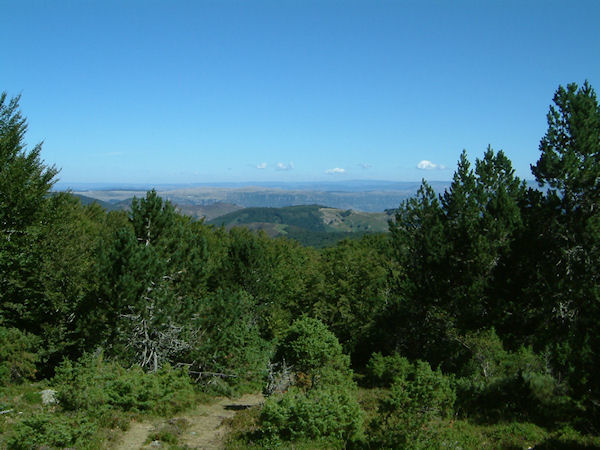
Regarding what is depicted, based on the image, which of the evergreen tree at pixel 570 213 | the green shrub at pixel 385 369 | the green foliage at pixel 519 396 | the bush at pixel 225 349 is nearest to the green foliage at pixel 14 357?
the bush at pixel 225 349

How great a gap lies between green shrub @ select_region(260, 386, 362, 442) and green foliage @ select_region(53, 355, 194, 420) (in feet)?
17.1

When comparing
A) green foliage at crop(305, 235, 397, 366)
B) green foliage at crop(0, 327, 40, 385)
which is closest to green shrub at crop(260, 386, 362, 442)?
→ green foliage at crop(0, 327, 40, 385)

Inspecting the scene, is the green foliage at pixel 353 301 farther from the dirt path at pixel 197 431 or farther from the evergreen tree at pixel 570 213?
the dirt path at pixel 197 431

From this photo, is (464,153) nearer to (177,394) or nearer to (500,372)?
(500,372)

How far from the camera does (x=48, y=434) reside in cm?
980

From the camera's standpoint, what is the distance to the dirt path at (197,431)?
11.7m

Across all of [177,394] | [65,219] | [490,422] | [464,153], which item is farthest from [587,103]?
[65,219]

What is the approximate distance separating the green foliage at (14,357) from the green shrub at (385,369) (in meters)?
17.4

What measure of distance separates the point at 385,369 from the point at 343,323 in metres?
6.78

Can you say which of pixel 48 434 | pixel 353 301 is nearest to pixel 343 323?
pixel 353 301

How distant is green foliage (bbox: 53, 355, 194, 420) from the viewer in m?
12.4

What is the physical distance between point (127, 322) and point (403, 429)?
14.1 m

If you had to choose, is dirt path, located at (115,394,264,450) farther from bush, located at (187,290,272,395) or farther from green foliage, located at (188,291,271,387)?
green foliage, located at (188,291,271,387)

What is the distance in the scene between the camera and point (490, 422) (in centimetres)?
1377
